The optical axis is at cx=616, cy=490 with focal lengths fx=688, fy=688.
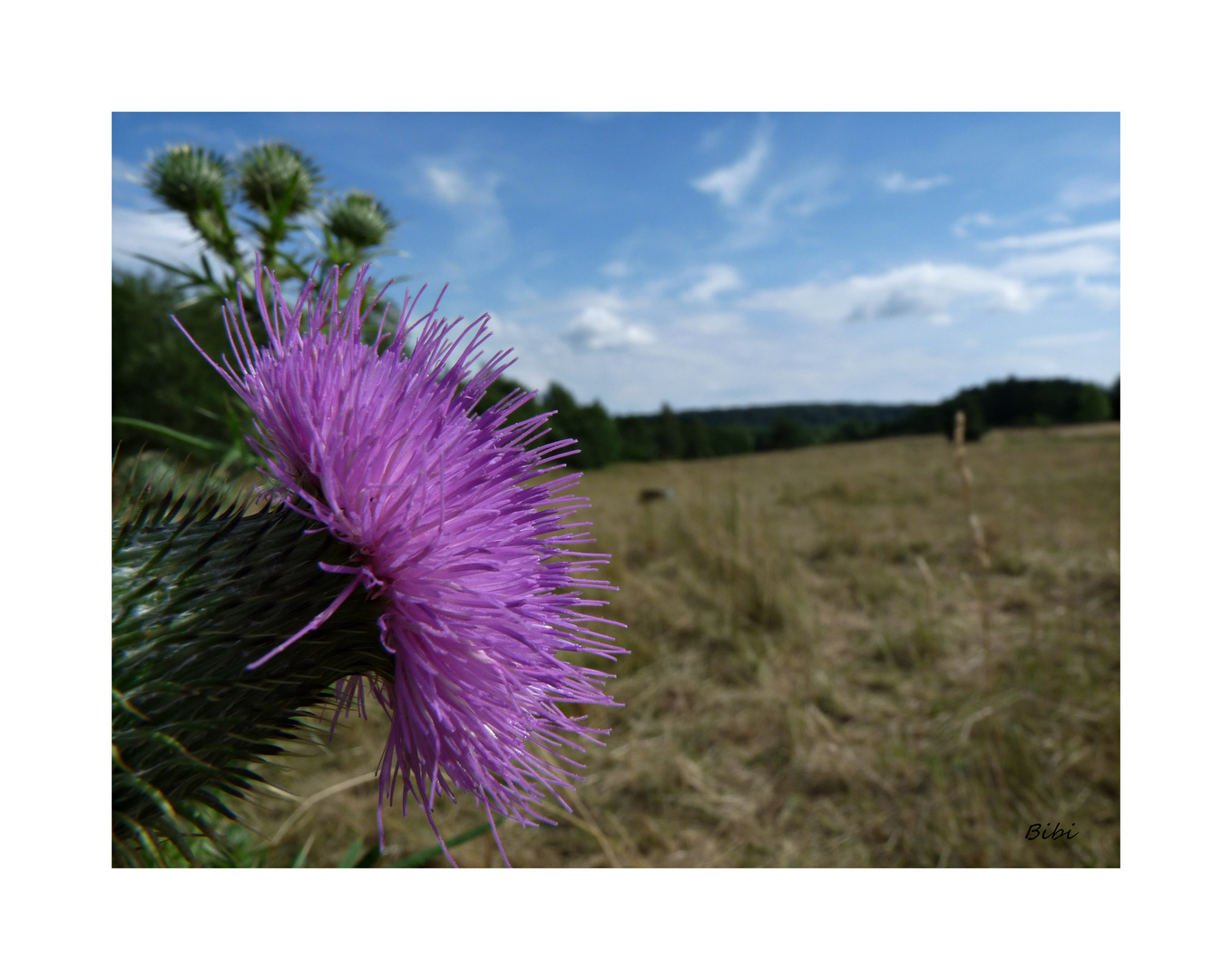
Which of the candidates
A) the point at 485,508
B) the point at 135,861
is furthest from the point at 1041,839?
the point at 135,861

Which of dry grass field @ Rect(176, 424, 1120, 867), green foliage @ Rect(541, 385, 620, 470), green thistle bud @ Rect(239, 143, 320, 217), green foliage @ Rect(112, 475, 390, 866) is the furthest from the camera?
green foliage @ Rect(541, 385, 620, 470)

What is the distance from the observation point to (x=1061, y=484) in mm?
6996

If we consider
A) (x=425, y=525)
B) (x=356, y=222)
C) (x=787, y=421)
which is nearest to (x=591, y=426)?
(x=356, y=222)

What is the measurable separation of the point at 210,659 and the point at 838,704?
12.1 ft

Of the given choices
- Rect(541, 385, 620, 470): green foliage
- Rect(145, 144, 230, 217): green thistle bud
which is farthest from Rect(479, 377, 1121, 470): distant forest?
Rect(145, 144, 230, 217): green thistle bud

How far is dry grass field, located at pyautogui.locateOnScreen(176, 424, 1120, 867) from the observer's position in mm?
2951

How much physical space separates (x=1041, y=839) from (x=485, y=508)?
295 cm

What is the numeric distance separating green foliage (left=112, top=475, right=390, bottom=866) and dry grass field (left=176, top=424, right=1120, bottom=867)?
0.85 ft

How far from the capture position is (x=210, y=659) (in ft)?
3.19

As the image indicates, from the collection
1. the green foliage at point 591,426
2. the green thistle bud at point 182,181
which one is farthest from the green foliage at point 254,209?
the green foliage at point 591,426

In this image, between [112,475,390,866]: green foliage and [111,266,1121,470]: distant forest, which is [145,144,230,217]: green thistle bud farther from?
[112,475,390,866]: green foliage

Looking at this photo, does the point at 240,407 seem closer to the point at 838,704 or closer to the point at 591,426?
the point at 591,426
